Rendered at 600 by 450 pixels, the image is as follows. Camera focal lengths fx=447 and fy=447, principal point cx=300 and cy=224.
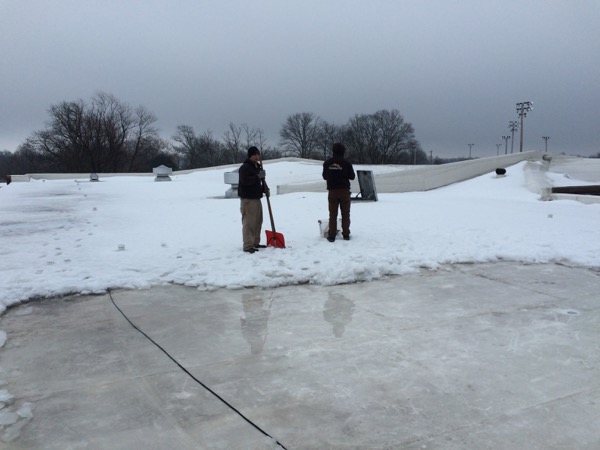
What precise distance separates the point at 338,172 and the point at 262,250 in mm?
2015

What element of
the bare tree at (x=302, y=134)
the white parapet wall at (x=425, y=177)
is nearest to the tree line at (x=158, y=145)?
the bare tree at (x=302, y=134)

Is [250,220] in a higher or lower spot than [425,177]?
lower

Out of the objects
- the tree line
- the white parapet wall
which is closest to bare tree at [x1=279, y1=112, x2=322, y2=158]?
the tree line

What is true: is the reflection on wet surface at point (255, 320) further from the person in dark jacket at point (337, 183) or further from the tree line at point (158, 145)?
the tree line at point (158, 145)

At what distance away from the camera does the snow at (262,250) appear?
238 inches

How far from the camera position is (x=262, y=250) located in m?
7.52

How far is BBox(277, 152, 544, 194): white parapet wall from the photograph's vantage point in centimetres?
2069

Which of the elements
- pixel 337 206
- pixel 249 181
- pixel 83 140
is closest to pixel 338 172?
pixel 337 206

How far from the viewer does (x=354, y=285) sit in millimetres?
Answer: 5828

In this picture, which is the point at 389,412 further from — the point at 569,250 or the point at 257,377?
the point at 569,250

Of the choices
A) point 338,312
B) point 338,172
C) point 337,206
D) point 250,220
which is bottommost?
point 338,312

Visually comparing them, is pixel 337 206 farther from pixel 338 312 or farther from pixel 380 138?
pixel 380 138

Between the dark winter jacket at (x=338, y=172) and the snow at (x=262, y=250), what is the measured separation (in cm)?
107

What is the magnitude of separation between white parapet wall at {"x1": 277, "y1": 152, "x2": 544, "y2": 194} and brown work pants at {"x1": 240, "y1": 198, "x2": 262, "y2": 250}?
13.0 meters
